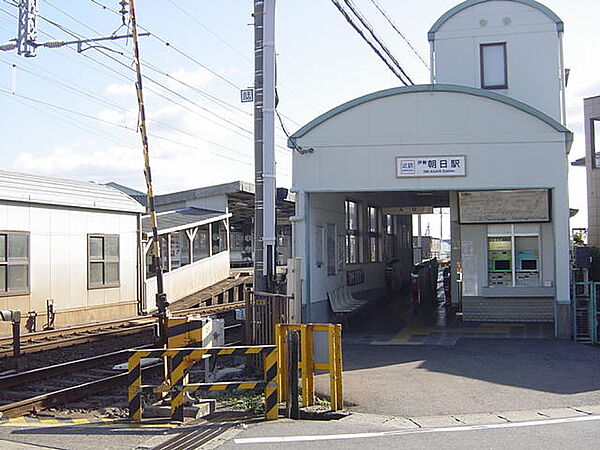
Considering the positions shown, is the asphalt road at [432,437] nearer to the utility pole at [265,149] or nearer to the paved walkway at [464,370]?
the paved walkway at [464,370]

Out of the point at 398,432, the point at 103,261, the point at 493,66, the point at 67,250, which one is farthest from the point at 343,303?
the point at 398,432

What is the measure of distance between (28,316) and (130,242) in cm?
486

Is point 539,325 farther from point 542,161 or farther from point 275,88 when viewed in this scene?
point 275,88

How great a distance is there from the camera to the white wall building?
1686 cm

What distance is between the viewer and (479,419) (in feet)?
27.6

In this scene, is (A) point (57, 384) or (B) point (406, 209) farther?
(B) point (406, 209)

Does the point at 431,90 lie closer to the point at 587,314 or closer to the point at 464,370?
the point at 587,314

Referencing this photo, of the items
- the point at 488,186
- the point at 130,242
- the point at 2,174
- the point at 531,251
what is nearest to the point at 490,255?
the point at 531,251

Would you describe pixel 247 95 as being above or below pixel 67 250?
above

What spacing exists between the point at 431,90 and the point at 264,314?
685cm

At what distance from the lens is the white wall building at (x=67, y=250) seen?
55.3 feet

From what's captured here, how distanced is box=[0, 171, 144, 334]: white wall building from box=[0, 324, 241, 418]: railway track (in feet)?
16.1

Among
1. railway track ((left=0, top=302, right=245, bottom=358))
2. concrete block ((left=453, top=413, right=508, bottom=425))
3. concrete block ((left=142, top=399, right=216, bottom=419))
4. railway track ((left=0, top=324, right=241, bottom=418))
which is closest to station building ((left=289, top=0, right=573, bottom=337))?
railway track ((left=0, top=302, right=245, bottom=358))

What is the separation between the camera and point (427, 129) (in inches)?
616
